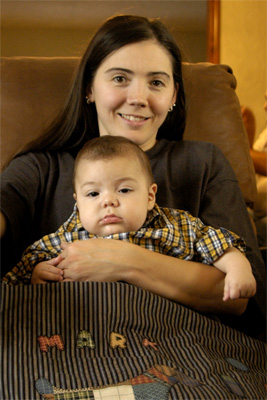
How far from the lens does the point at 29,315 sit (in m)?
0.89

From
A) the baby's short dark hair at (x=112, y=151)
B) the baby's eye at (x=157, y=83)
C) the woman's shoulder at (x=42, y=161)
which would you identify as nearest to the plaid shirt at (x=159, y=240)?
the baby's short dark hair at (x=112, y=151)

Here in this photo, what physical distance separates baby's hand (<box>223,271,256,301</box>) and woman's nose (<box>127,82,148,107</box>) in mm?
507

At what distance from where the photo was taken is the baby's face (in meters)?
1.11

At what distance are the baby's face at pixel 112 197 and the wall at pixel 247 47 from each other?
2191mm

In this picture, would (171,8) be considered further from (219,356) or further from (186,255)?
(219,356)

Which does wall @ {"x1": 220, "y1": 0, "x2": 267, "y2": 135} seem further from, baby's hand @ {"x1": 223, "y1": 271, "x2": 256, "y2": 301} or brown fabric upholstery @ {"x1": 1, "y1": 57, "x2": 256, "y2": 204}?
baby's hand @ {"x1": 223, "y1": 271, "x2": 256, "y2": 301}

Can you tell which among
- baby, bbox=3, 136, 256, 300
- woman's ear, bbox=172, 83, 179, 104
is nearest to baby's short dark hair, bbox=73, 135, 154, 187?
baby, bbox=3, 136, 256, 300

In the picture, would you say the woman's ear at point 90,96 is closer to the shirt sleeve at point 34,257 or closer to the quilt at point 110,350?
the shirt sleeve at point 34,257

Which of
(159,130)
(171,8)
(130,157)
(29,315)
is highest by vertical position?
(171,8)

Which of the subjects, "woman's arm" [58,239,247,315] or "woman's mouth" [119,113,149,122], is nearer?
"woman's arm" [58,239,247,315]

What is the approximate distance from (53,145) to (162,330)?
0.67 meters

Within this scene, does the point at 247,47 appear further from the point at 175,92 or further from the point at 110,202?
the point at 110,202

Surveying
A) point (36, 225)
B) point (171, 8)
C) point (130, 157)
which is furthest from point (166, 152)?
point (171, 8)

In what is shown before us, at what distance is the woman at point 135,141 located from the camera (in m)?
1.32
